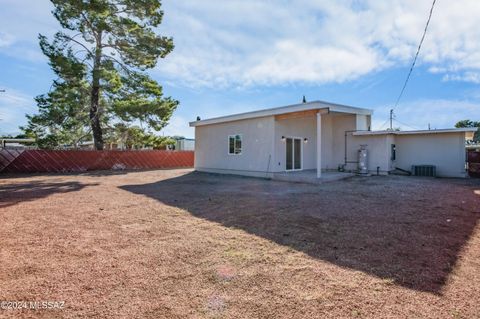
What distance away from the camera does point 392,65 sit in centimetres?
1327

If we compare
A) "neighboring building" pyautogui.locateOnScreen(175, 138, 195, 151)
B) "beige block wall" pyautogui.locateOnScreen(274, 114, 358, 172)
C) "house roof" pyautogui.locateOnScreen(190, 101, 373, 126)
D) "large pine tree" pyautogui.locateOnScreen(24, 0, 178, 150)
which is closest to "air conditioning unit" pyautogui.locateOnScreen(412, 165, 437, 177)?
"beige block wall" pyautogui.locateOnScreen(274, 114, 358, 172)

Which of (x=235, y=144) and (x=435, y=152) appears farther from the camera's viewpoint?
(x=235, y=144)

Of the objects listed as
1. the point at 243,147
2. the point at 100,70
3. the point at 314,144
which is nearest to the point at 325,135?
the point at 314,144

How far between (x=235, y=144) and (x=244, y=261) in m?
10.8

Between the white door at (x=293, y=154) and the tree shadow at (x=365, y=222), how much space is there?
Result: 4.52 meters

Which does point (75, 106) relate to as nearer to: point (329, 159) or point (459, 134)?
point (329, 159)

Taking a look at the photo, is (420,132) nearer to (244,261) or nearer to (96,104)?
(244,261)

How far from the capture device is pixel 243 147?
13375mm

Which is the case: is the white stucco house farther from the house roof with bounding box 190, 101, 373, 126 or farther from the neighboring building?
the neighboring building

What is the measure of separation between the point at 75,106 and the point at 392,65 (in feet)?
56.6

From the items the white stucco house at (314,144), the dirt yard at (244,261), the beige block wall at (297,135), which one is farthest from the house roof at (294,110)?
the dirt yard at (244,261)

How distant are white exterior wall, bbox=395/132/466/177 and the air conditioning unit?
1.20 feet

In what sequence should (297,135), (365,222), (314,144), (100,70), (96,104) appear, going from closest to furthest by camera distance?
(365,222) < (297,135) < (314,144) < (100,70) < (96,104)

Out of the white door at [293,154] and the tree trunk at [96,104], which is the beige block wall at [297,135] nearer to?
the white door at [293,154]
